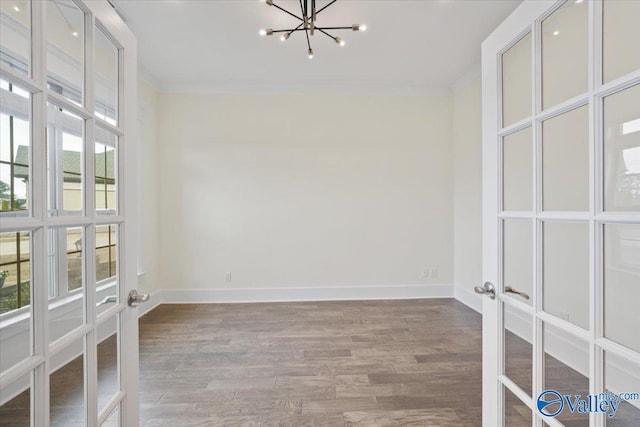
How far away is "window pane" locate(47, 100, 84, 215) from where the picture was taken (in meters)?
0.79

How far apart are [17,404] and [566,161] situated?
5.40ft

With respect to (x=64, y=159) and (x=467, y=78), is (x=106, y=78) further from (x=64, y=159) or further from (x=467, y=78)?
(x=467, y=78)

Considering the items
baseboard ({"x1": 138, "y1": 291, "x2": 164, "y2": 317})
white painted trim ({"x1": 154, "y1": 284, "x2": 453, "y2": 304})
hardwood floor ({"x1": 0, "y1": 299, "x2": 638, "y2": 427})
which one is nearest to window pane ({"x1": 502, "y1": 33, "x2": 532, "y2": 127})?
hardwood floor ({"x1": 0, "y1": 299, "x2": 638, "y2": 427})

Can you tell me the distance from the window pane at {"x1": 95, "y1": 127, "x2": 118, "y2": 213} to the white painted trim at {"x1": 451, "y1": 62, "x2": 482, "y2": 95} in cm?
371

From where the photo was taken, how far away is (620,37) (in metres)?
0.73

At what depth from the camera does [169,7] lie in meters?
2.36

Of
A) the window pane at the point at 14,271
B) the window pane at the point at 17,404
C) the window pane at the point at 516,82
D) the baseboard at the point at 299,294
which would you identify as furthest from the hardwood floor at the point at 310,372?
the window pane at the point at 516,82

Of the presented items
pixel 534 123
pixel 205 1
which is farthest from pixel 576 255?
pixel 205 1

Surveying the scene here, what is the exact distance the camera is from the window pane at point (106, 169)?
3.24ft

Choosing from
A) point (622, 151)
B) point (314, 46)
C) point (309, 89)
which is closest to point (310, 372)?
point (622, 151)

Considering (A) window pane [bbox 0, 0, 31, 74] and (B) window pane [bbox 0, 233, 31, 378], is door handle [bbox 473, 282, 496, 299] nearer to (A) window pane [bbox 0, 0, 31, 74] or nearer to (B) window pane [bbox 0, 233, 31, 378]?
(B) window pane [bbox 0, 233, 31, 378]

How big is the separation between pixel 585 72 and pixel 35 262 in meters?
1.57

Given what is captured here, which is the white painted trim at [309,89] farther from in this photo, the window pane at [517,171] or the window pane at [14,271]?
the window pane at [14,271]

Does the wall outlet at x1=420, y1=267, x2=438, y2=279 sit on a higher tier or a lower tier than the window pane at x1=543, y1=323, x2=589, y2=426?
lower
